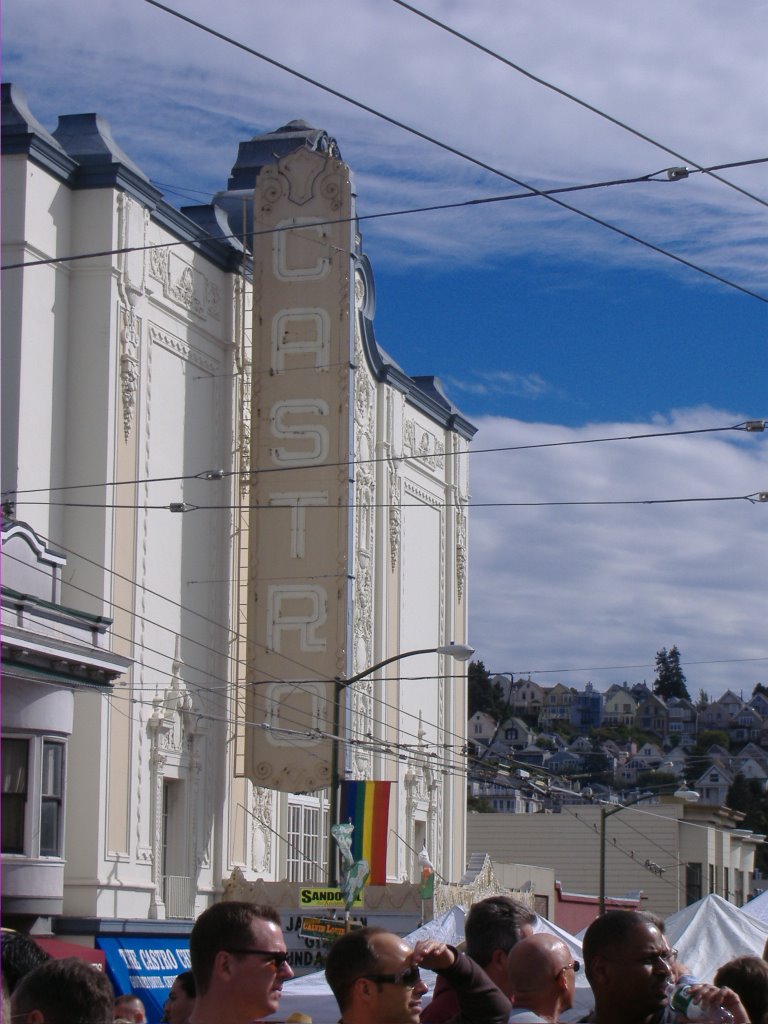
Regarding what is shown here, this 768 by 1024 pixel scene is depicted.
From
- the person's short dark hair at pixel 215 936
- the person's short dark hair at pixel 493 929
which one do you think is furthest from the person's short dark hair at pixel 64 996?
the person's short dark hair at pixel 493 929

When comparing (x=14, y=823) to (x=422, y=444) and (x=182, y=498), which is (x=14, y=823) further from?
(x=422, y=444)

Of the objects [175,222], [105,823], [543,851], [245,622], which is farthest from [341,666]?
Answer: [543,851]

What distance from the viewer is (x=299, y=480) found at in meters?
33.5

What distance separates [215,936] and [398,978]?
2.38 feet

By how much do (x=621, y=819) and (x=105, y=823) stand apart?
146 feet

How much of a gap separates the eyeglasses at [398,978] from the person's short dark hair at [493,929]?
1268mm

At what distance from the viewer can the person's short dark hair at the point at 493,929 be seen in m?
7.04

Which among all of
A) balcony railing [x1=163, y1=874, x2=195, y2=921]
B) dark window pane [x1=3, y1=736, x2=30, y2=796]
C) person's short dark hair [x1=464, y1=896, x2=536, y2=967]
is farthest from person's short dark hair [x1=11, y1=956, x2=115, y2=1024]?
balcony railing [x1=163, y1=874, x2=195, y2=921]

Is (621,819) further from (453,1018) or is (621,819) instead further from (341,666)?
(453,1018)

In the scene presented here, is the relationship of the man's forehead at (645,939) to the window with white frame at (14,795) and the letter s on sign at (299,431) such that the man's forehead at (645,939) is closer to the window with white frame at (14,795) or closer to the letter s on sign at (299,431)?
the window with white frame at (14,795)

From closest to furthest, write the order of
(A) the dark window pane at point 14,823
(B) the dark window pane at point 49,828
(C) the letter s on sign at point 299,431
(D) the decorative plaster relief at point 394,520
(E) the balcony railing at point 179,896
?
1. (A) the dark window pane at point 14,823
2. (B) the dark window pane at point 49,828
3. (E) the balcony railing at point 179,896
4. (C) the letter s on sign at point 299,431
5. (D) the decorative plaster relief at point 394,520

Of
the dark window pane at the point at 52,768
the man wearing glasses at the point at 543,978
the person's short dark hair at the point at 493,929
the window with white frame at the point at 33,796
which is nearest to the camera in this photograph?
the man wearing glasses at the point at 543,978

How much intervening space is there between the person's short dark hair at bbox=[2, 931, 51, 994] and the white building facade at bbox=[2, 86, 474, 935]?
21.0 m

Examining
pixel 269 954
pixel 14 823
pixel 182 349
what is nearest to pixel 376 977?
pixel 269 954
